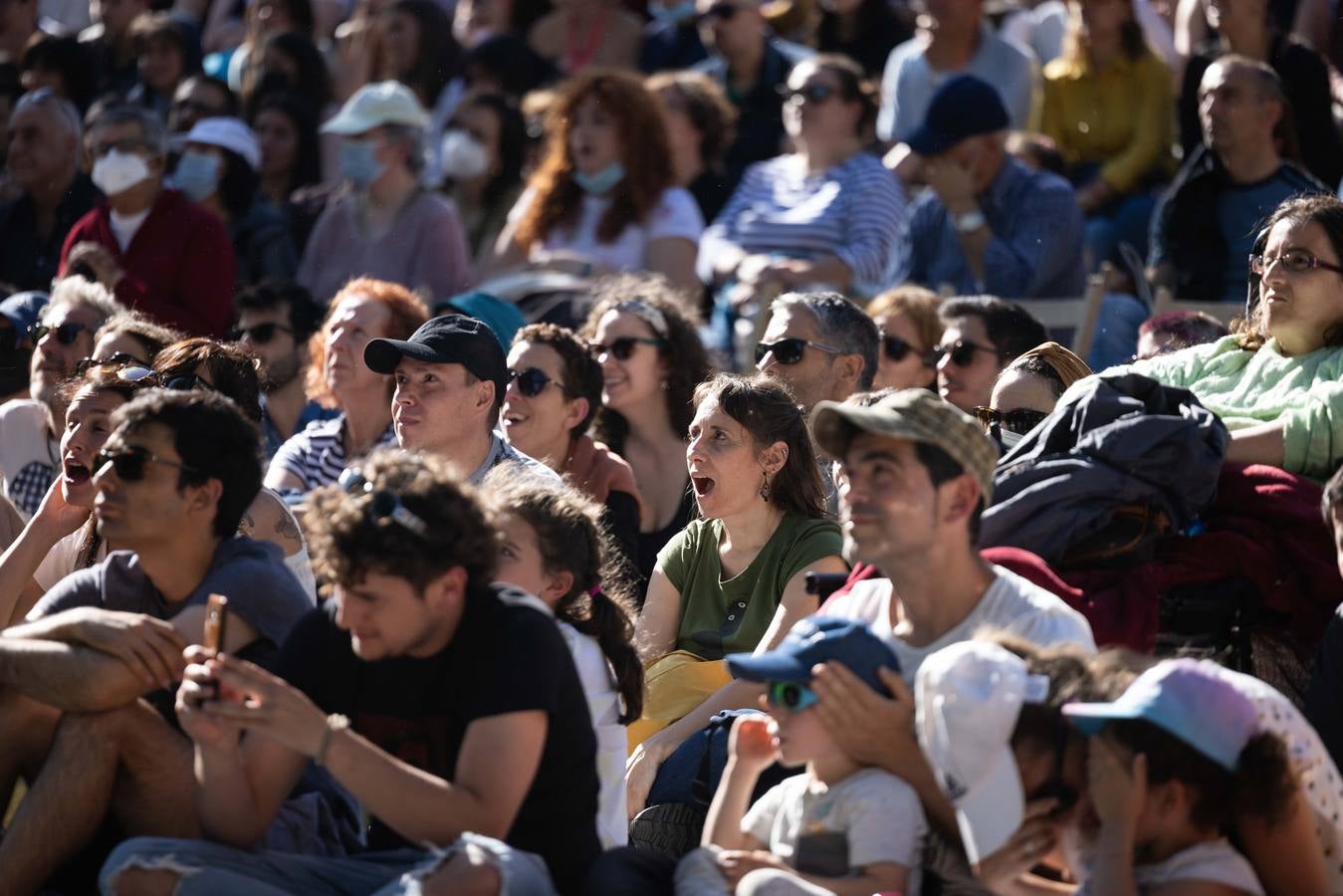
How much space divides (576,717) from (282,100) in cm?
789

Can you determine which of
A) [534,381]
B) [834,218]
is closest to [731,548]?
[534,381]

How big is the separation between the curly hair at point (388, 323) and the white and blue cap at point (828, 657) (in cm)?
372

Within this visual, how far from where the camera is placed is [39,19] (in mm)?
14508

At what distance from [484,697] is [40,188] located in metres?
7.56

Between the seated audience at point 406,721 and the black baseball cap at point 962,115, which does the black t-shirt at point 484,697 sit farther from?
the black baseball cap at point 962,115

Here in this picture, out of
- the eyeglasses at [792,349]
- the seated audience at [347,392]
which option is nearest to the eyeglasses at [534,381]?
the seated audience at [347,392]

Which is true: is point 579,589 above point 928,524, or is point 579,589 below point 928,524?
below

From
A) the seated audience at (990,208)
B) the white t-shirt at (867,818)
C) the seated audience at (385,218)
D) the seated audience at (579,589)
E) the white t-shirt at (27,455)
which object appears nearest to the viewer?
the white t-shirt at (867,818)

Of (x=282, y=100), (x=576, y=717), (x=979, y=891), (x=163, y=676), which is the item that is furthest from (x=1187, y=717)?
(x=282, y=100)

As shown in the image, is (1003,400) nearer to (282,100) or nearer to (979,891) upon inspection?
(979,891)

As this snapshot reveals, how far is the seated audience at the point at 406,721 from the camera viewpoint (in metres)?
3.67

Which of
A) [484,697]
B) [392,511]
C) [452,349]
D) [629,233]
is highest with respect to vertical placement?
[392,511]

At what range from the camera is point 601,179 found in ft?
30.8

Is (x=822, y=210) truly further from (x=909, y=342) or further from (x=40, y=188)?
(x=40, y=188)
